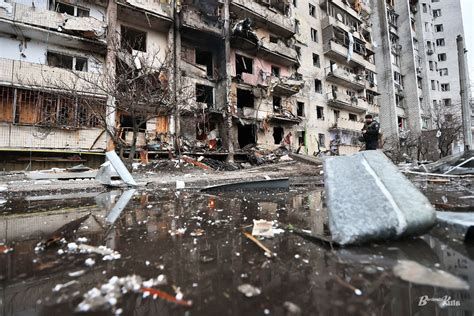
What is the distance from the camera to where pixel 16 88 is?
33.1ft

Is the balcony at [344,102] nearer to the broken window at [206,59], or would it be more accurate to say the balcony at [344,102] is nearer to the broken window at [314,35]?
the broken window at [314,35]

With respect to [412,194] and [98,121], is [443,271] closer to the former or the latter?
[412,194]

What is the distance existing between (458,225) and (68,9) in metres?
17.2

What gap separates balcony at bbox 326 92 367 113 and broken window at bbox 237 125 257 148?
32.7ft

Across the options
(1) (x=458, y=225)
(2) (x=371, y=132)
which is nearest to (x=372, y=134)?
(2) (x=371, y=132)

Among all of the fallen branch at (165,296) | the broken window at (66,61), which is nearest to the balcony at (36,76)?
the broken window at (66,61)

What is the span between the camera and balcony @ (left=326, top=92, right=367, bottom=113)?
75.2 ft

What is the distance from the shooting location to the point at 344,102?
23438mm

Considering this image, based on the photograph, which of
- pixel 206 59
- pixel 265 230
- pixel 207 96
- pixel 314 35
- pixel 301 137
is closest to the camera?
pixel 265 230

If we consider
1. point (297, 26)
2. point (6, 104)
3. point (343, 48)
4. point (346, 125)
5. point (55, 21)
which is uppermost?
point (297, 26)

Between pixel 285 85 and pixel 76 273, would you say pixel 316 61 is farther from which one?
pixel 76 273

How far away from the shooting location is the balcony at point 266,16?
56.2ft

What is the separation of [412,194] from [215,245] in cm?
145

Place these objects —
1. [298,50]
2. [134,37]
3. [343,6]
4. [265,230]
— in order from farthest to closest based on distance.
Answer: [343,6]
[298,50]
[134,37]
[265,230]
